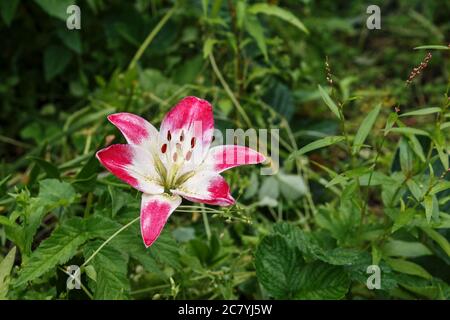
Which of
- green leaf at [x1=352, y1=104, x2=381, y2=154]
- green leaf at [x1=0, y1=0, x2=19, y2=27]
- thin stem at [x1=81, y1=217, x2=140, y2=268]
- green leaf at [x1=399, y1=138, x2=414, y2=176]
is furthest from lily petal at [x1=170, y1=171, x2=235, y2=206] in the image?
green leaf at [x1=0, y1=0, x2=19, y2=27]

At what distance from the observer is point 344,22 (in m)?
2.19

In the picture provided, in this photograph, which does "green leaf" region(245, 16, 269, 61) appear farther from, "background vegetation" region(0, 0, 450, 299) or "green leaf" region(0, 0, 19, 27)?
"green leaf" region(0, 0, 19, 27)

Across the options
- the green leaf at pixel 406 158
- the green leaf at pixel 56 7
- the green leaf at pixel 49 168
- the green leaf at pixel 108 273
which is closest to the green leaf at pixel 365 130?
the green leaf at pixel 406 158

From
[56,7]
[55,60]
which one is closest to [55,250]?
[56,7]

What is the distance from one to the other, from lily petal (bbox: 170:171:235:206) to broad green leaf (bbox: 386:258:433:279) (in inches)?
14.7

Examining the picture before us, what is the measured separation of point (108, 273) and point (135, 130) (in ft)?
0.74

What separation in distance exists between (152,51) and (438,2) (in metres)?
1.03

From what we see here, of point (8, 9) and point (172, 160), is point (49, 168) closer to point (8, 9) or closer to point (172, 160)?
point (172, 160)

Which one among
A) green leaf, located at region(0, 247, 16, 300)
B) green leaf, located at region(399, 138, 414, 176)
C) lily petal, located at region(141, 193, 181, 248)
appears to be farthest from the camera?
green leaf, located at region(399, 138, 414, 176)

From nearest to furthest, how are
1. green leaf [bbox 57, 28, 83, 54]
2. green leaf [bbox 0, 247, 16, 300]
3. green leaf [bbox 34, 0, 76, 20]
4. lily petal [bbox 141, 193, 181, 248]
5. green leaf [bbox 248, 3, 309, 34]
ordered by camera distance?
lily petal [bbox 141, 193, 181, 248] → green leaf [bbox 0, 247, 16, 300] → green leaf [bbox 248, 3, 309, 34] → green leaf [bbox 34, 0, 76, 20] → green leaf [bbox 57, 28, 83, 54]

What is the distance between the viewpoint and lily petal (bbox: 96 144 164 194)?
40.4 inches

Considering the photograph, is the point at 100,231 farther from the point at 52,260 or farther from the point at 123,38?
the point at 123,38

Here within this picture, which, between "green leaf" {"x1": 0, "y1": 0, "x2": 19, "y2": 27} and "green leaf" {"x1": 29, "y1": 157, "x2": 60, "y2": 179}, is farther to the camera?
"green leaf" {"x1": 0, "y1": 0, "x2": 19, "y2": 27}
